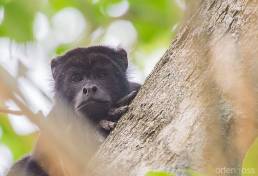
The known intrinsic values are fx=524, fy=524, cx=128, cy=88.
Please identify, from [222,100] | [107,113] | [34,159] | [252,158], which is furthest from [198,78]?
[34,159]

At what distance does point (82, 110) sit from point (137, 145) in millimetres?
1757

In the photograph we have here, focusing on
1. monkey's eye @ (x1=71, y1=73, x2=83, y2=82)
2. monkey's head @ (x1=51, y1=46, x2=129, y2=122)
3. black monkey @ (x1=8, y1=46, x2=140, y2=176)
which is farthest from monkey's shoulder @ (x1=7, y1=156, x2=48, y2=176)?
monkey's eye @ (x1=71, y1=73, x2=83, y2=82)

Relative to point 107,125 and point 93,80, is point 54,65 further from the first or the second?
point 107,125

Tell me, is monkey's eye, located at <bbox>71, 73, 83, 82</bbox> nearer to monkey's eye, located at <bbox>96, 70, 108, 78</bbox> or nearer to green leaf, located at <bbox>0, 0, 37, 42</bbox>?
monkey's eye, located at <bbox>96, 70, 108, 78</bbox>

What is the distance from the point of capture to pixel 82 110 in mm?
4527

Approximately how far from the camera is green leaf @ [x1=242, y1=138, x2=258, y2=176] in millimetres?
1830

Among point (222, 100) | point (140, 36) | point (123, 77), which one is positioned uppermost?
point (140, 36)

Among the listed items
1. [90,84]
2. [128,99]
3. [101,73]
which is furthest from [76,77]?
[128,99]

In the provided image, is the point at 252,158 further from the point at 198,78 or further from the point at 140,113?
the point at 140,113

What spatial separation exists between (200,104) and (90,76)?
2610 millimetres

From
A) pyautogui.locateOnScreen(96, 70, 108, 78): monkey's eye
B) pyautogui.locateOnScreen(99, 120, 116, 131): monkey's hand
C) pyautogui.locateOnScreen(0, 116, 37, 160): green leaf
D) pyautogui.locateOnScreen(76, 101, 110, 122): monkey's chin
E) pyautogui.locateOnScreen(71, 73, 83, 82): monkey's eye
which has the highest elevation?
pyautogui.locateOnScreen(96, 70, 108, 78): monkey's eye

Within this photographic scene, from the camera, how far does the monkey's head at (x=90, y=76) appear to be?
465 centimetres

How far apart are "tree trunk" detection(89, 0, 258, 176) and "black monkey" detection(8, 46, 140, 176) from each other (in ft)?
3.92

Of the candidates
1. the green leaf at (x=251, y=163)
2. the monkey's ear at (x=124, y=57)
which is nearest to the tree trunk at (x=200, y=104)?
the green leaf at (x=251, y=163)
